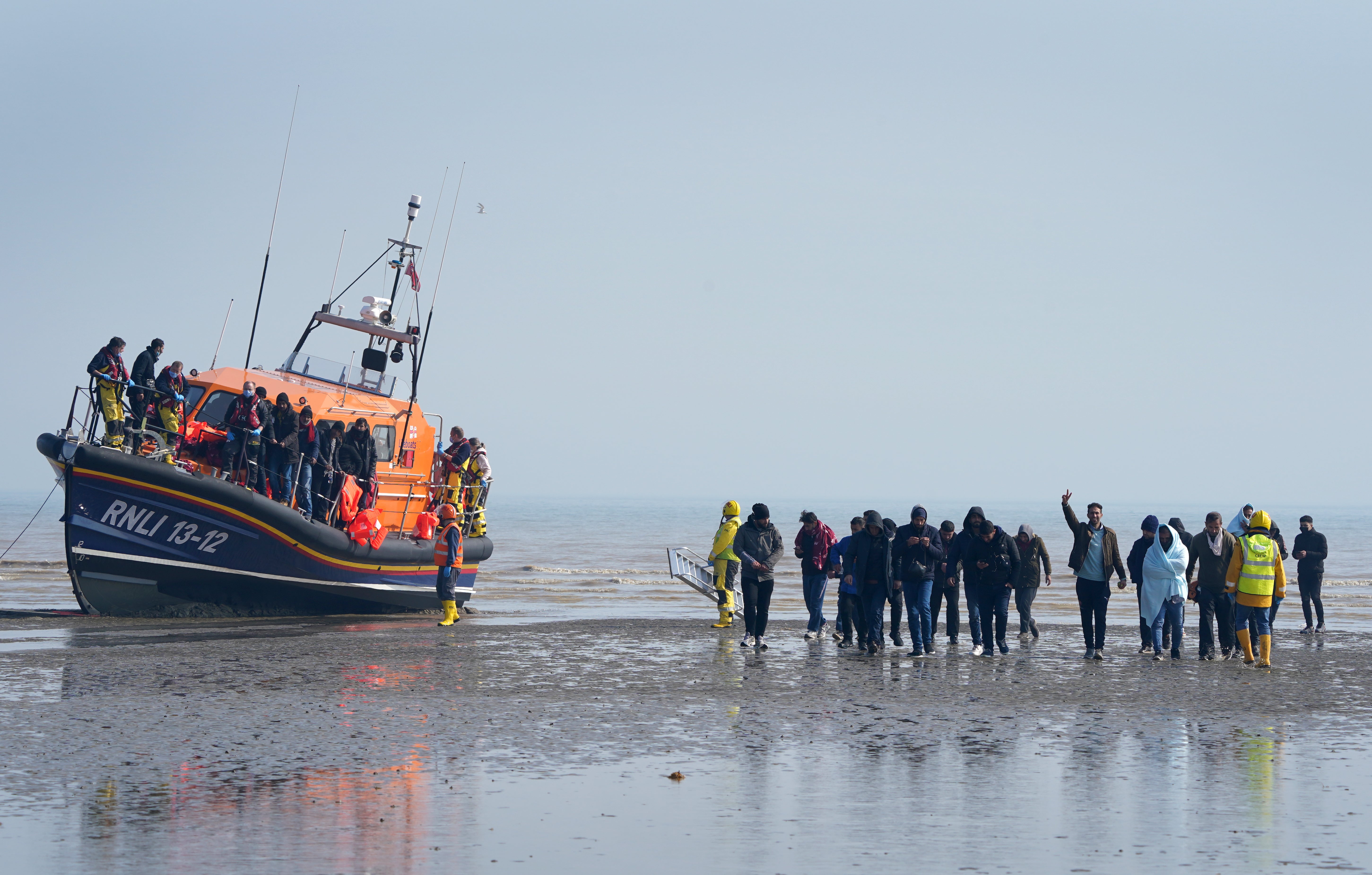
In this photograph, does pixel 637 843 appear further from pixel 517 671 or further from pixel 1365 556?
pixel 1365 556

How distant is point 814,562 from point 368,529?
6.52 metres

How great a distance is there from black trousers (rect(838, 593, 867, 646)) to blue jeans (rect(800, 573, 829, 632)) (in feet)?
0.90

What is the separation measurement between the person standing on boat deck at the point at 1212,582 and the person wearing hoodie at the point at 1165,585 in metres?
0.15

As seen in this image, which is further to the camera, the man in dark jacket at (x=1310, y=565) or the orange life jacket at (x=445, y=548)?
the man in dark jacket at (x=1310, y=565)

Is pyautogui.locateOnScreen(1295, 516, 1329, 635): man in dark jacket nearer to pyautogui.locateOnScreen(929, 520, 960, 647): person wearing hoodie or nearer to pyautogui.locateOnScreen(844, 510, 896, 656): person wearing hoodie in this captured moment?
pyautogui.locateOnScreen(929, 520, 960, 647): person wearing hoodie

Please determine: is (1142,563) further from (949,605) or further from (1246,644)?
(949,605)

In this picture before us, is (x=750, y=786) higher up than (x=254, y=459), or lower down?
lower down

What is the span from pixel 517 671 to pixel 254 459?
21.5 ft

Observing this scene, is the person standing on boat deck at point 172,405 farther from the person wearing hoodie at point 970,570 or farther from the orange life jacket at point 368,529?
the person wearing hoodie at point 970,570

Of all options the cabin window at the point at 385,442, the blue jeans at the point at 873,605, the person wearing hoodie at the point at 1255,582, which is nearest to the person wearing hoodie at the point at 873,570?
the blue jeans at the point at 873,605

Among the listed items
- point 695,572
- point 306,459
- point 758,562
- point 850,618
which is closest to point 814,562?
point 850,618

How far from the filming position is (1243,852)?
582cm

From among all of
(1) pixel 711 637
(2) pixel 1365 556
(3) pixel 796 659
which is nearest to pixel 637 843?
(3) pixel 796 659

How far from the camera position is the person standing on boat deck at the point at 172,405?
16297 millimetres
